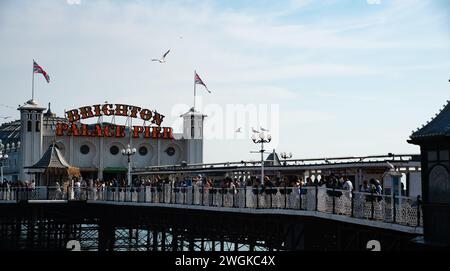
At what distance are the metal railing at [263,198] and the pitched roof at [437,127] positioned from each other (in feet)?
5.76

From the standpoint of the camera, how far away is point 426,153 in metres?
22.8

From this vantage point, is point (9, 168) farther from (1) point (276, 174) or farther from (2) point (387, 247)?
(2) point (387, 247)

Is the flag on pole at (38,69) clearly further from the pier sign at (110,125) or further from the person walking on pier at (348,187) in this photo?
the person walking on pier at (348,187)

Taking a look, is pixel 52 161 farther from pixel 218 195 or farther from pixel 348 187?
pixel 348 187

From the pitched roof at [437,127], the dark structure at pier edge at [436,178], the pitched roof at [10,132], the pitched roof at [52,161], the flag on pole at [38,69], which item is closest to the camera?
the dark structure at pier edge at [436,178]

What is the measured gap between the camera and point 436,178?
22.2 metres

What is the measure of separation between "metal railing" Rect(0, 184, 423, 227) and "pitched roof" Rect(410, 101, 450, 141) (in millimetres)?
1756

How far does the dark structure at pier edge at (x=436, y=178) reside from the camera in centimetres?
2175

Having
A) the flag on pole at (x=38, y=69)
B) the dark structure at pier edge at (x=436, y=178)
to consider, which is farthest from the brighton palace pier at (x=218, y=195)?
the flag on pole at (x=38, y=69)

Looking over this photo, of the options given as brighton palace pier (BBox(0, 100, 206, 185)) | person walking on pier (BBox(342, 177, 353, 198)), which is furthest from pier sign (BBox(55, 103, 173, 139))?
person walking on pier (BBox(342, 177, 353, 198))

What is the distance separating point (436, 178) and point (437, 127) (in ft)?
4.57

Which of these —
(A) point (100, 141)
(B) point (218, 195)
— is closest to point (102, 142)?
(A) point (100, 141)
